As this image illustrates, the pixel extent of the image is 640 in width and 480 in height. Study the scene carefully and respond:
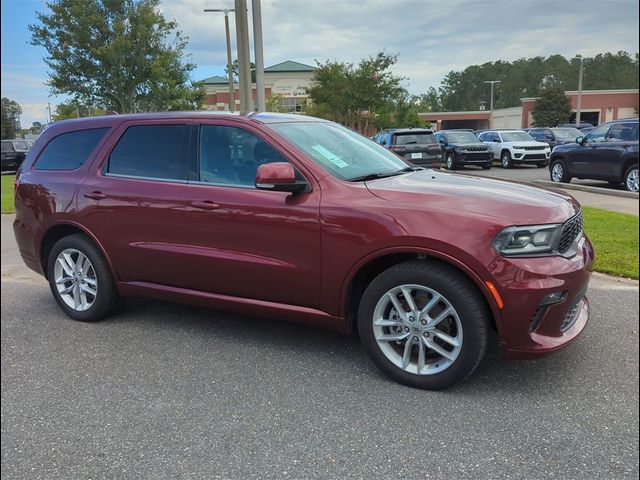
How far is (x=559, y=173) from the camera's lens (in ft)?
14.4

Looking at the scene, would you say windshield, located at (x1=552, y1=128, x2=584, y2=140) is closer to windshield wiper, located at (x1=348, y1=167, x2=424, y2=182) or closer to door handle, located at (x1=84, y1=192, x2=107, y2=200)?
windshield wiper, located at (x1=348, y1=167, x2=424, y2=182)

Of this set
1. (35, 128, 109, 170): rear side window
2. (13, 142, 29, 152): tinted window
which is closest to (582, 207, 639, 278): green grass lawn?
(35, 128, 109, 170): rear side window

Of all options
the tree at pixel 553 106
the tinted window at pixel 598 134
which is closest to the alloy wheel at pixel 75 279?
the tree at pixel 553 106

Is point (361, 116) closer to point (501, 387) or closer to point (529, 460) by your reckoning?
point (501, 387)

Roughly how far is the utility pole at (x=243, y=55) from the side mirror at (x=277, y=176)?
0.55 m

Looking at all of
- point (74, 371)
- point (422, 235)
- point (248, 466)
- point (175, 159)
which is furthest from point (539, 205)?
point (74, 371)

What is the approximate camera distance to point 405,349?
325 centimetres

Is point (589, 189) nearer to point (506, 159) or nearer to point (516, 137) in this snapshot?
point (506, 159)

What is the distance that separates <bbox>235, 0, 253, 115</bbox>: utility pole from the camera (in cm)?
272

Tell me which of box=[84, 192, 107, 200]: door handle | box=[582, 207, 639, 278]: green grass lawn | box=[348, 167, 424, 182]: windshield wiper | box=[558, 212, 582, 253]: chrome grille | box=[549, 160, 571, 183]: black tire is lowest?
box=[582, 207, 639, 278]: green grass lawn

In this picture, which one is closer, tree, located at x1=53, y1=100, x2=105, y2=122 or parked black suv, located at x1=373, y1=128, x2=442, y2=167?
tree, located at x1=53, y1=100, x2=105, y2=122

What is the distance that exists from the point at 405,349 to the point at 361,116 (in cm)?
282

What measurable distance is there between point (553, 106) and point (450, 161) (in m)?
2.07

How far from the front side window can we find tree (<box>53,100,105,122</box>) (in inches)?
133
